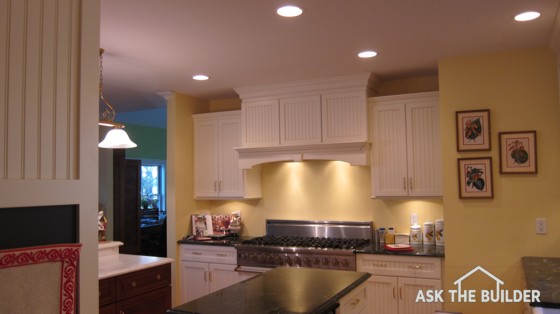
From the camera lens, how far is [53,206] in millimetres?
1507

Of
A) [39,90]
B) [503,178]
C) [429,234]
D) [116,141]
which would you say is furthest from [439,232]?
[39,90]

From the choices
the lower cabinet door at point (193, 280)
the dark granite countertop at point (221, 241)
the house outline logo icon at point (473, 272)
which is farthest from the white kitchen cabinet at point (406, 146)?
the lower cabinet door at point (193, 280)

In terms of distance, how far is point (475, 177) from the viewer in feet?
11.5

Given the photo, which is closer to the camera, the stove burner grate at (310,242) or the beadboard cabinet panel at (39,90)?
the beadboard cabinet panel at (39,90)

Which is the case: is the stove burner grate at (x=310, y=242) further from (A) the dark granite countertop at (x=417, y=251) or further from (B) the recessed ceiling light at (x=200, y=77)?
(B) the recessed ceiling light at (x=200, y=77)

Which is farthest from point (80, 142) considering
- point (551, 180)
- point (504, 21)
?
point (551, 180)

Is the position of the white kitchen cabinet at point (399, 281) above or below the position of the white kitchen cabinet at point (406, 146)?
below

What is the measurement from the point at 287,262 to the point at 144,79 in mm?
2213

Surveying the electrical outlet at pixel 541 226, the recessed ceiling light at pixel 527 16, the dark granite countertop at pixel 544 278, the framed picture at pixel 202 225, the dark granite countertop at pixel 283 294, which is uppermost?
the recessed ceiling light at pixel 527 16

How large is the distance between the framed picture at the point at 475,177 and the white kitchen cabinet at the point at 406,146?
35 cm

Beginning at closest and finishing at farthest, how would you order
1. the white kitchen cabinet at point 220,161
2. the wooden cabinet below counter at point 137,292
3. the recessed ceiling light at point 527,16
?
the recessed ceiling light at point 527,16 → the wooden cabinet below counter at point 137,292 → the white kitchen cabinet at point 220,161

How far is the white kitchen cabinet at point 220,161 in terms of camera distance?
191 inches

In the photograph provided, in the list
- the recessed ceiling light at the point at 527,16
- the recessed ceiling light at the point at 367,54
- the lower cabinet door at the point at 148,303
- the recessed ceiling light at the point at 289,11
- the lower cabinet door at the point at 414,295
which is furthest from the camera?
the lower cabinet door at the point at 414,295

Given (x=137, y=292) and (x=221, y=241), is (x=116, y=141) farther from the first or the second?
(x=221, y=241)
